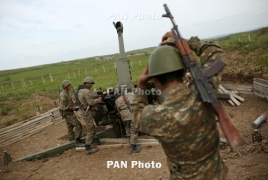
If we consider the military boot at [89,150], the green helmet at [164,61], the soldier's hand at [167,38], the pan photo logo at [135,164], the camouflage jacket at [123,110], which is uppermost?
the soldier's hand at [167,38]

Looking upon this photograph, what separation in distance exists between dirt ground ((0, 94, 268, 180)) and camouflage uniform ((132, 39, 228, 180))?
2627 mm

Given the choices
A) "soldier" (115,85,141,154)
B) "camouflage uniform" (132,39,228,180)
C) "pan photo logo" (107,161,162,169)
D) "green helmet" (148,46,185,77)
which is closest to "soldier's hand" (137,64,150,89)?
"green helmet" (148,46,185,77)

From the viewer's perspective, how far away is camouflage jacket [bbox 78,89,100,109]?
697cm

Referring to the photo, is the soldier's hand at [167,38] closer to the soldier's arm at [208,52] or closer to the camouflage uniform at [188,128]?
the soldier's arm at [208,52]

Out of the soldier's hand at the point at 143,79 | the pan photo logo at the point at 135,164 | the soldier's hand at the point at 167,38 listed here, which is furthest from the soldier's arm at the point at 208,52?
the pan photo logo at the point at 135,164

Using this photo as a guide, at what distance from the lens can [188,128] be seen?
205 centimetres

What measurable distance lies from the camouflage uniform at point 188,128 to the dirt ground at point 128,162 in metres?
2.63

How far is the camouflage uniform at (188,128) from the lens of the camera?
6.68 feet

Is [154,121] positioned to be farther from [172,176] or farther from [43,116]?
[43,116]

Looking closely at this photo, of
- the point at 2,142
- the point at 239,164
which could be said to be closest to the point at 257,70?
Answer: the point at 239,164

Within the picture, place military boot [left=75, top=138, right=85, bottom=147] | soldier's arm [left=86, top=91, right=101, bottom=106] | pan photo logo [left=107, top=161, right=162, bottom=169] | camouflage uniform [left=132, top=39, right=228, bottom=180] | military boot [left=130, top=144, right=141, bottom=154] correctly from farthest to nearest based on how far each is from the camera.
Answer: military boot [left=75, top=138, right=85, bottom=147], soldier's arm [left=86, top=91, right=101, bottom=106], military boot [left=130, top=144, right=141, bottom=154], pan photo logo [left=107, top=161, right=162, bottom=169], camouflage uniform [left=132, top=39, right=228, bottom=180]

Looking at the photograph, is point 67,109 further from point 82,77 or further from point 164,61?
point 82,77

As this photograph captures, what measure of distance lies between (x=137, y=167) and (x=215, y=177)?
142 inches

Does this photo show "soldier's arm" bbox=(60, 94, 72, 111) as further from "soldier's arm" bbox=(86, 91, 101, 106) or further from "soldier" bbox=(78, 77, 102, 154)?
"soldier's arm" bbox=(86, 91, 101, 106)
